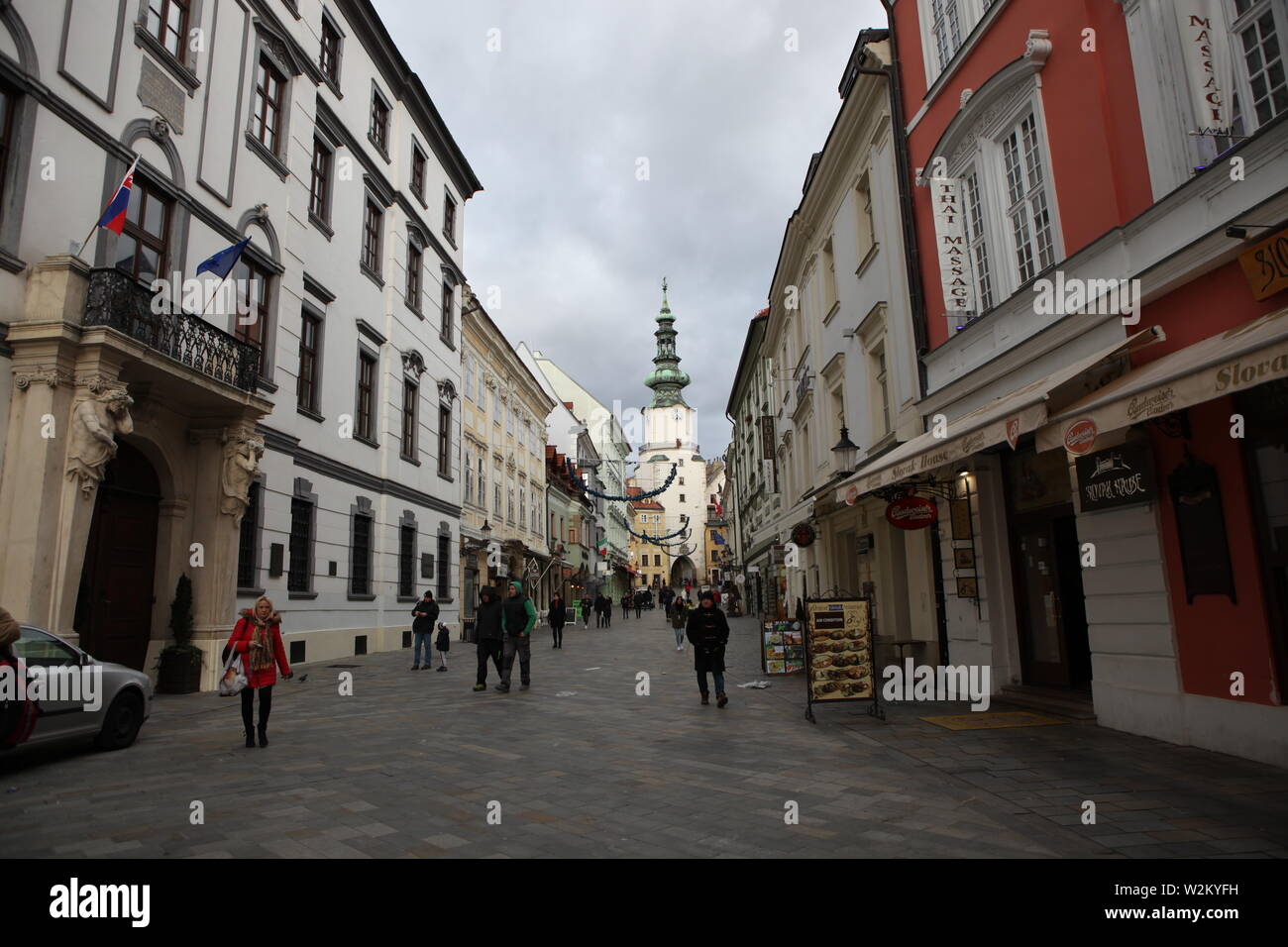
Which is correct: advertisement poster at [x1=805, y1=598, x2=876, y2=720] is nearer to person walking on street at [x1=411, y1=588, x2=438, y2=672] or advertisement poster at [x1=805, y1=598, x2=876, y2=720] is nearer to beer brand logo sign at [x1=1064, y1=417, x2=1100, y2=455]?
beer brand logo sign at [x1=1064, y1=417, x2=1100, y2=455]

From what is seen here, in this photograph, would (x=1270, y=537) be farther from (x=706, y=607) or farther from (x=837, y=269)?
(x=837, y=269)

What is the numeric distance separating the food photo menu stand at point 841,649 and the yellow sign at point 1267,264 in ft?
17.5

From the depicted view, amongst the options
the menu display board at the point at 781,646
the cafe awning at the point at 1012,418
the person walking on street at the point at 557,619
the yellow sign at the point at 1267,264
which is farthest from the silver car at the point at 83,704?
the person walking on street at the point at 557,619

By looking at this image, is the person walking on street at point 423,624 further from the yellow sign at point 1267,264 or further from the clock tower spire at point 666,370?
the clock tower spire at point 666,370

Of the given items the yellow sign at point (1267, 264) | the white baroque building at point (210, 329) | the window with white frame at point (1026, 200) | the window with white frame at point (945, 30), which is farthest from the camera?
the window with white frame at point (945, 30)

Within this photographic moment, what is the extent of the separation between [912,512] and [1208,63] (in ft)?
21.0

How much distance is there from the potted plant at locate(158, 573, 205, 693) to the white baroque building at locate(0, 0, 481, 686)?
23cm

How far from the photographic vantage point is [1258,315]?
6426mm

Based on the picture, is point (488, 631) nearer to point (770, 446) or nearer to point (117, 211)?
point (117, 211)

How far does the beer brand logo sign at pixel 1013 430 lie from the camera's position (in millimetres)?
7746

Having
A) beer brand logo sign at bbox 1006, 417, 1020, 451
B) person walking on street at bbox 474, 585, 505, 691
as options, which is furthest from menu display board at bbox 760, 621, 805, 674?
beer brand logo sign at bbox 1006, 417, 1020, 451

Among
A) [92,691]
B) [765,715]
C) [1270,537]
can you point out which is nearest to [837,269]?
[765,715]

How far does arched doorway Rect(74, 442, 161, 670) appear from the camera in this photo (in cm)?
1190
